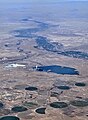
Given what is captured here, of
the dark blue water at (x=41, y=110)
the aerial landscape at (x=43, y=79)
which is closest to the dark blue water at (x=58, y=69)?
the aerial landscape at (x=43, y=79)

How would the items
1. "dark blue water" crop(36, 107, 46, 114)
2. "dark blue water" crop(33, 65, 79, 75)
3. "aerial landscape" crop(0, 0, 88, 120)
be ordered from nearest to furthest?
"dark blue water" crop(36, 107, 46, 114) → "aerial landscape" crop(0, 0, 88, 120) → "dark blue water" crop(33, 65, 79, 75)

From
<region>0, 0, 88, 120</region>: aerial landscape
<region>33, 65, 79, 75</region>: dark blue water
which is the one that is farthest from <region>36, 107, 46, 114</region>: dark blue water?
<region>33, 65, 79, 75</region>: dark blue water

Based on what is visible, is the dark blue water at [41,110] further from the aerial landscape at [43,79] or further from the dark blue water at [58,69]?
the dark blue water at [58,69]

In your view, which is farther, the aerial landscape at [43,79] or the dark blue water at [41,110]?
the aerial landscape at [43,79]

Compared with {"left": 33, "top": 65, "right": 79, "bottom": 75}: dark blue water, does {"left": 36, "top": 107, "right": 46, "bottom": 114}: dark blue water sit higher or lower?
lower

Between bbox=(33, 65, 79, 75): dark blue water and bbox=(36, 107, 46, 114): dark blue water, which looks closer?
bbox=(36, 107, 46, 114): dark blue water

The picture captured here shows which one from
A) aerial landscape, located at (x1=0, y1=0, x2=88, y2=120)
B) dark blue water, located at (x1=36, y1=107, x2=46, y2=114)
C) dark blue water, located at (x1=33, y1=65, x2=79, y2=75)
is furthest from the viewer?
dark blue water, located at (x1=33, y1=65, x2=79, y2=75)

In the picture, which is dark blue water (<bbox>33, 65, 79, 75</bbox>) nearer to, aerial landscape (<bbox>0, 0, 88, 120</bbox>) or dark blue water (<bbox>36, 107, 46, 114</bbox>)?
aerial landscape (<bbox>0, 0, 88, 120</bbox>)

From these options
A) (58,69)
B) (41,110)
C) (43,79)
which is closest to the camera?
(41,110)

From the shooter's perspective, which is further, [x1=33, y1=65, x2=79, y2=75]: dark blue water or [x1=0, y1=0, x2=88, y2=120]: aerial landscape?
[x1=33, y1=65, x2=79, y2=75]: dark blue water

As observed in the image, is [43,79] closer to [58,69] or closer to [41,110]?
[58,69]

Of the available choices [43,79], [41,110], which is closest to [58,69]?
[43,79]
